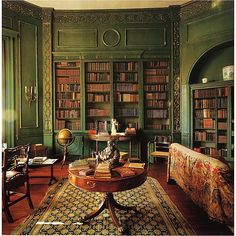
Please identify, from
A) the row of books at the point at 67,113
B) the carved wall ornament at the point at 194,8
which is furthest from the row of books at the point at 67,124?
the carved wall ornament at the point at 194,8

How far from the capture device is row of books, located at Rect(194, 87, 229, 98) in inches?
182

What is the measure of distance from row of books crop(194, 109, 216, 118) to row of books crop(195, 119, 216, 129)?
99 mm

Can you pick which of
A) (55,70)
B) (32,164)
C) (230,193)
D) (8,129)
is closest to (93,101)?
(55,70)

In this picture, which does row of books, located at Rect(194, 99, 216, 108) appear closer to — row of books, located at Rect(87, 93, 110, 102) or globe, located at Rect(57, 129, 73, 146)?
row of books, located at Rect(87, 93, 110, 102)

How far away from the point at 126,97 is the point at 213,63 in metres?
2.30

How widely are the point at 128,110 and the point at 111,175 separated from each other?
11.3ft

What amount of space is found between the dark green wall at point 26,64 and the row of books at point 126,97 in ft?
6.50

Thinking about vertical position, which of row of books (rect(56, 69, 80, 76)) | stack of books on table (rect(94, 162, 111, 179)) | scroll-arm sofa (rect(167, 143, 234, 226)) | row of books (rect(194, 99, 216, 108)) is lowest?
scroll-arm sofa (rect(167, 143, 234, 226))

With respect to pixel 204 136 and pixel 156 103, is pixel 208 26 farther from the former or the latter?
pixel 204 136

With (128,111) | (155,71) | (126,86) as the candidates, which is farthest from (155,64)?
(128,111)

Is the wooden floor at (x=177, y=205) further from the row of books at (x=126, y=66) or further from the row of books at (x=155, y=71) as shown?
the row of books at (x=126, y=66)

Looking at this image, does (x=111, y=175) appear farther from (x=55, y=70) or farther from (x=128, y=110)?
(x=55, y=70)

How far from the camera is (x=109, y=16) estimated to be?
5383 mm

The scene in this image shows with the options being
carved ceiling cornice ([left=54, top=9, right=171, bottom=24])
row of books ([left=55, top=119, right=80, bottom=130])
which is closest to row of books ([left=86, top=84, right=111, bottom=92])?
row of books ([left=55, top=119, right=80, bottom=130])
